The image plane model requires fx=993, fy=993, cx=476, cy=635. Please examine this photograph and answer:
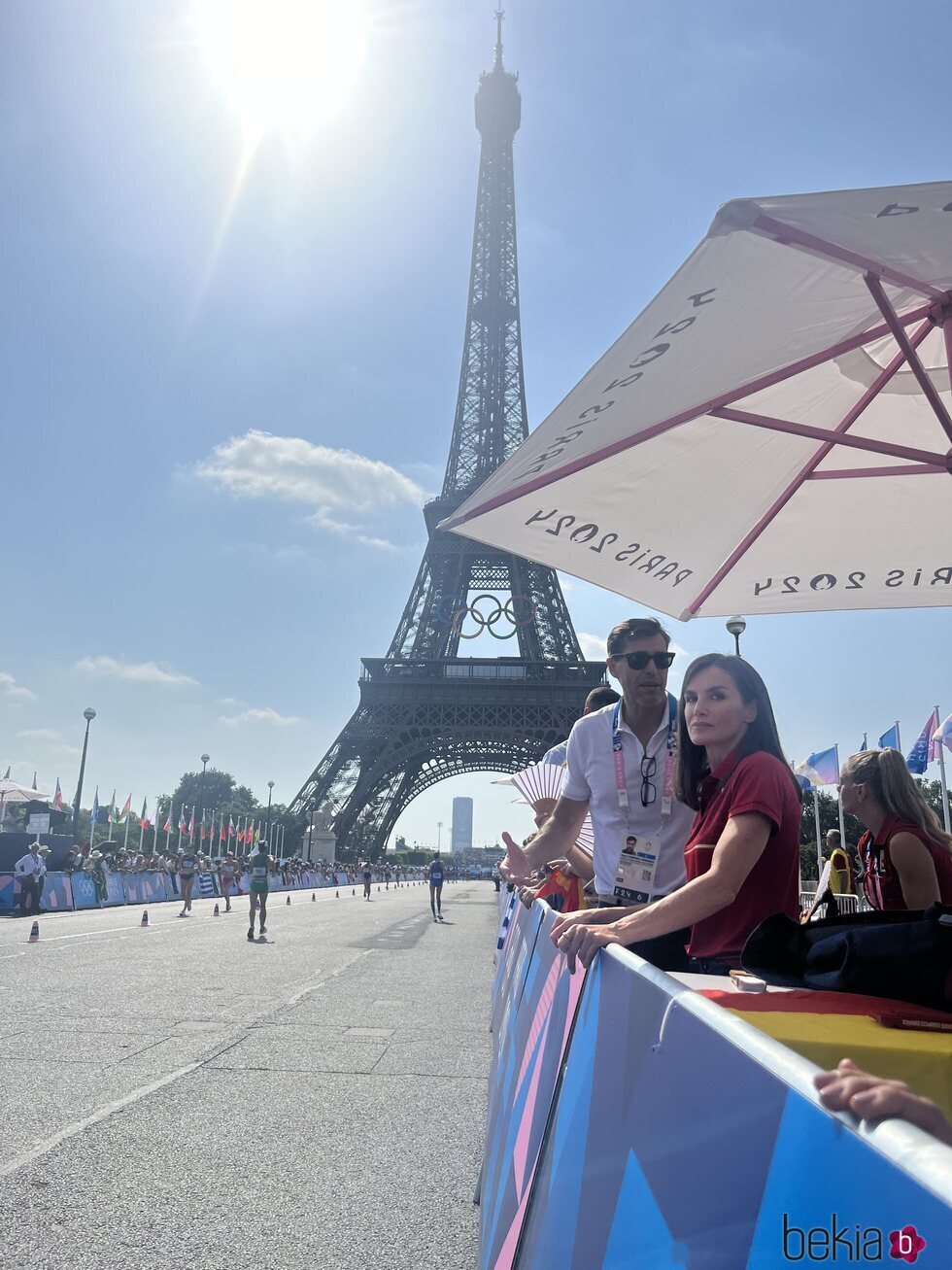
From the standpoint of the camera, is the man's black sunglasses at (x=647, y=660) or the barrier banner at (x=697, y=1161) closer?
the barrier banner at (x=697, y=1161)

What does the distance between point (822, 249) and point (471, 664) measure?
4600 cm

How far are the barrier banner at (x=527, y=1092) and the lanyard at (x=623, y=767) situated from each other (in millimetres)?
488

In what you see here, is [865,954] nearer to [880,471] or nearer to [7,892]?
[880,471]

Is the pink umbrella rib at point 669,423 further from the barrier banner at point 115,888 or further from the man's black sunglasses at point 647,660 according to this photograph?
the barrier banner at point 115,888

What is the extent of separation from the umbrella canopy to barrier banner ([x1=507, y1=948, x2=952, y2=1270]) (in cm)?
183

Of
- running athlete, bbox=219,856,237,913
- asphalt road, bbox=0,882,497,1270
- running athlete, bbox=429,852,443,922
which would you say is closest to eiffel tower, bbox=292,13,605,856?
running athlete, bbox=219,856,237,913

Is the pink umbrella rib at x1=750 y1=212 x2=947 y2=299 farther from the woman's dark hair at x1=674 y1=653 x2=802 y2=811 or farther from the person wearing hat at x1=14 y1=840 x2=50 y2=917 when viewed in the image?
the person wearing hat at x1=14 y1=840 x2=50 y2=917

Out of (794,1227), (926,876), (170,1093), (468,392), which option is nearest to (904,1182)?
(794,1227)

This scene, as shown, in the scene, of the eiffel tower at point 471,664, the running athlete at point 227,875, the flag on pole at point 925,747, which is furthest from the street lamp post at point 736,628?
the eiffel tower at point 471,664

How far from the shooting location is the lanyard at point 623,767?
3.43 meters

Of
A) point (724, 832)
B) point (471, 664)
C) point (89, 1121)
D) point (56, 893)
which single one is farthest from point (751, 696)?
point (471, 664)

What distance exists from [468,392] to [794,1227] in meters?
53.6

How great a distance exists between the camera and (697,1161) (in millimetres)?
1140

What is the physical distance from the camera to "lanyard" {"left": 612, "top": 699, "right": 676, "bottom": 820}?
3.43 m
